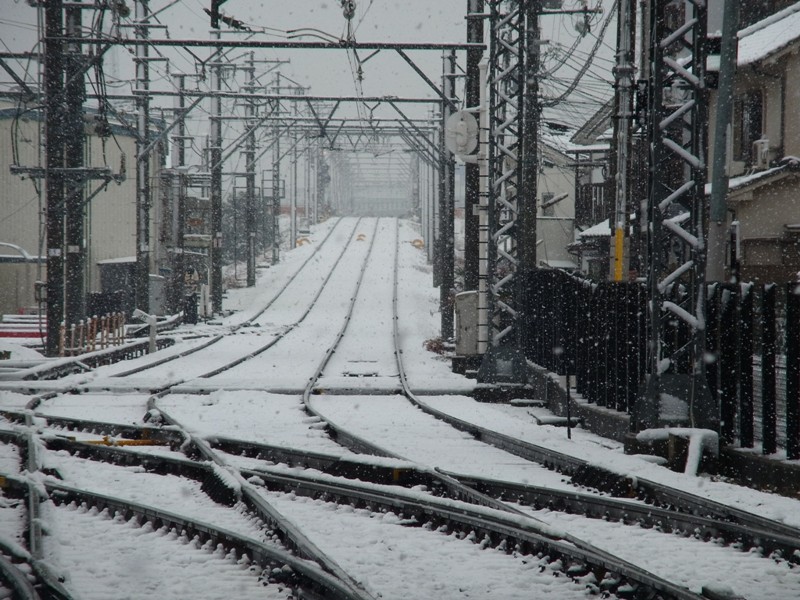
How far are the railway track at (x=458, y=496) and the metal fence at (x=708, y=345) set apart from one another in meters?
1.62

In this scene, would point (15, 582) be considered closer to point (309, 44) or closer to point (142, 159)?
point (309, 44)

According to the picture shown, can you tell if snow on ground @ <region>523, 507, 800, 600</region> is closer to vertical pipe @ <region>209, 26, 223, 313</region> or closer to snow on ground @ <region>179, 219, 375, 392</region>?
snow on ground @ <region>179, 219, 375, 392</region>

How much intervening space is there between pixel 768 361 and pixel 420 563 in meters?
4.11

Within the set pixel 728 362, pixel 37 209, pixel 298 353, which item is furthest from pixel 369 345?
pixel 37 209

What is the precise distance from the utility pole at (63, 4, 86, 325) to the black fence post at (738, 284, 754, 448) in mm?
15461

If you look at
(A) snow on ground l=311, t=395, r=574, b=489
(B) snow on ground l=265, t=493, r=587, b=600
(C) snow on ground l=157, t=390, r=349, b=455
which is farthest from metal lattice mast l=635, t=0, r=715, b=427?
(B) snow on ground l=265, t=493, r=587, b=600

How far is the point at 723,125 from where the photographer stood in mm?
12828

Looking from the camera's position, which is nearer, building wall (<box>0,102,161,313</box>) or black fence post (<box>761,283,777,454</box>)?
black fence post (<box>761,283,777,454</box>)

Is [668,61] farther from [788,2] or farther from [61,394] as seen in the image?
[788,2]

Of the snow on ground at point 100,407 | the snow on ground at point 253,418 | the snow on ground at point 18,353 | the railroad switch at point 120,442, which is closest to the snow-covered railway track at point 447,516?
the railroad switch at point 120,442

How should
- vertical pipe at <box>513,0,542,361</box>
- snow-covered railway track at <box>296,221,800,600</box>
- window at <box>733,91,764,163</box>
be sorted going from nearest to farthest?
snow-covered railway track at <box>296,221,800,600</box> → vertical pipe at <box>513,0,542,361</box> → window at <box>733,91,764,163</box>

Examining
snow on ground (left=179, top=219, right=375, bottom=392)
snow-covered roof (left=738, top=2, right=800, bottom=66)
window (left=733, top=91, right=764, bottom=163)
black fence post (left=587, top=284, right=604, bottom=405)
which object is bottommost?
snow on ground (left=179, top=219, right=375, bottom=392)

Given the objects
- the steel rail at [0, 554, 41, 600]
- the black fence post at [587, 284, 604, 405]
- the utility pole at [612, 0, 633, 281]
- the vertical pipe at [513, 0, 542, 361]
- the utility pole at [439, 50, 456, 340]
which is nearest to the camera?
the steel rail at [0, 554, 41, 600]

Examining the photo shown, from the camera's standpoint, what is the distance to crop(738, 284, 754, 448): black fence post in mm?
8492
